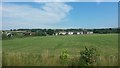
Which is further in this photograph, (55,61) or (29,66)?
(55,61)

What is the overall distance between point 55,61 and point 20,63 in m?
1.27

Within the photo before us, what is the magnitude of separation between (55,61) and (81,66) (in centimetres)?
155

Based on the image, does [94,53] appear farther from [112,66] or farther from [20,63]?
[20,63]

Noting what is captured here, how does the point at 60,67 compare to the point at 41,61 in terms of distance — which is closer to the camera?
the point at 60,67

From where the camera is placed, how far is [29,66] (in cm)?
1019

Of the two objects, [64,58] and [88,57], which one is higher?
[88,57]

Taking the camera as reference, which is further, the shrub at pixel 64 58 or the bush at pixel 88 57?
the shrub at pixel 64 58

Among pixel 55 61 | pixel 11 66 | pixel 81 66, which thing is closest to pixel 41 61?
pixel 55 61

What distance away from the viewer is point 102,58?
35.6ft

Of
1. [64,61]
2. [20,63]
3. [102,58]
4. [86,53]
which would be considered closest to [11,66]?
[20,63]

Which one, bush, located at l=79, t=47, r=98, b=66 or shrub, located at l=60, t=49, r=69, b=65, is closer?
bush, located at l=79, t=47, r=98, b=66

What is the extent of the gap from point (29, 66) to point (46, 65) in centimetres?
59

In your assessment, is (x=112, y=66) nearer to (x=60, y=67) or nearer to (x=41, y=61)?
(x=60, y=67)

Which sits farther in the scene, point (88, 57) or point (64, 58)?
point (64, 58)
